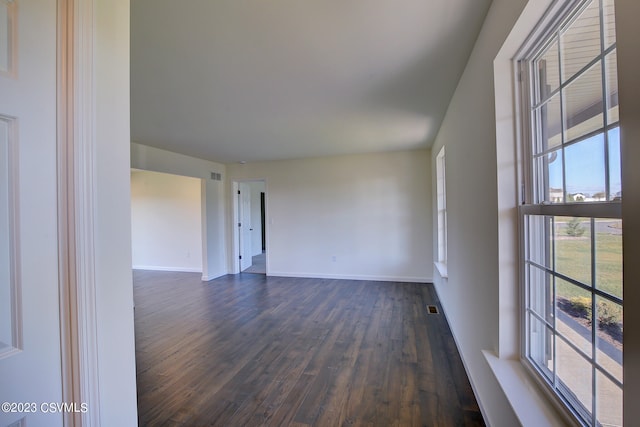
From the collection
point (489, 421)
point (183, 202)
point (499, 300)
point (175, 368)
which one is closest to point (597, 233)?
point (499, 300)

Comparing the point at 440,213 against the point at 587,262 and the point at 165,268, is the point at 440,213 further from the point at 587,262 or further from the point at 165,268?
the point at 165,268

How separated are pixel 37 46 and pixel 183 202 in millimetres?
6355

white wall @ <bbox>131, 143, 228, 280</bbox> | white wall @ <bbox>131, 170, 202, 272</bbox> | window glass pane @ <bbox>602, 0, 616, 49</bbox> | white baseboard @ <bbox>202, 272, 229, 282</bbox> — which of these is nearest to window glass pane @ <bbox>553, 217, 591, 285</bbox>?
window glass pane @ <bbox>602, 0, 616, 49</bbox>

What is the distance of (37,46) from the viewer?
684 millimetres

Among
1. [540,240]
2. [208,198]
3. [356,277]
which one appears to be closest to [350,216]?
[356,277]

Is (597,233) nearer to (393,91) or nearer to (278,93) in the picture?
(393,91)

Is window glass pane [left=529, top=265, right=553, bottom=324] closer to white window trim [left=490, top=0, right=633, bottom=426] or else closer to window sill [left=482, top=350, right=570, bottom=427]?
white window trim [left=490, top=0, right=633, bottom=426]

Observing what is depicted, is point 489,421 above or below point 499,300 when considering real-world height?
below

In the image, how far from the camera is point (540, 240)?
1.30 metres

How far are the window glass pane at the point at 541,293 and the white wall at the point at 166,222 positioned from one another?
6.28 metres

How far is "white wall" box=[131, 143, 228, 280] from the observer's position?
186 inches

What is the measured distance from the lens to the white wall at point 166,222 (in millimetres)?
6469

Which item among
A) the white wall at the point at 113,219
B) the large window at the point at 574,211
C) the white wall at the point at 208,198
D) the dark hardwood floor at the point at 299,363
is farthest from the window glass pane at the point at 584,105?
the white wall at the point at 208,198

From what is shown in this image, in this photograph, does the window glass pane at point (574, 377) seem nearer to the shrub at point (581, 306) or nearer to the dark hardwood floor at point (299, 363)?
the shrub at point (581, 306)
